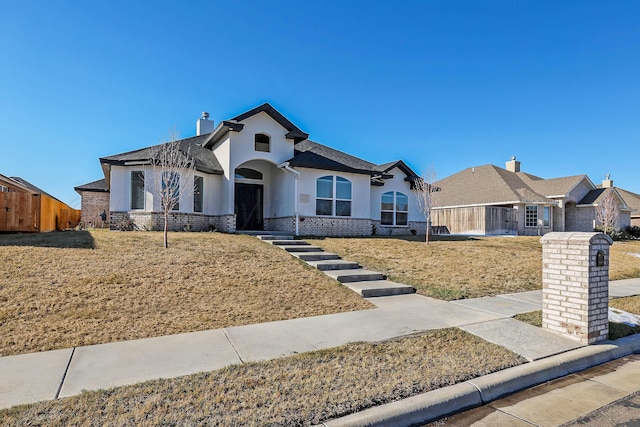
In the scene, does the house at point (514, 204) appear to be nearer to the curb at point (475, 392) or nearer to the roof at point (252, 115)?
the roof at point (252, 115)

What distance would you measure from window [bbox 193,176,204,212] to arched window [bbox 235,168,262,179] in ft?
6.62

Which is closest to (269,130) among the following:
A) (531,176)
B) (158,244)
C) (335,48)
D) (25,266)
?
(335,48)

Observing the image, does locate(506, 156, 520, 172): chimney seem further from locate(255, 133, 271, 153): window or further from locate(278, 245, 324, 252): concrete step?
locate(278, 245, 324, 252): concrete step

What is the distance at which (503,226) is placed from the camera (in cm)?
2566

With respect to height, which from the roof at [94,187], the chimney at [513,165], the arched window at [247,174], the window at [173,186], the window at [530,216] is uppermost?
the chimney at [513,165]

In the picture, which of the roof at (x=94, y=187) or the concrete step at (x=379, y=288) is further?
the roof at (x=94, y=187)

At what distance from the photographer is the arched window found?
56.2 ft

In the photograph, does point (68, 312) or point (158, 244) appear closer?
point (68, 312)

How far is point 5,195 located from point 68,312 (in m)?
8.70

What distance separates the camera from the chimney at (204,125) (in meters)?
21.0

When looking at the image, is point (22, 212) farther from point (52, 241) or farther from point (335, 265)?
point (335, 265)

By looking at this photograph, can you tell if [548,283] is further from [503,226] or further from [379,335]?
[503,226]

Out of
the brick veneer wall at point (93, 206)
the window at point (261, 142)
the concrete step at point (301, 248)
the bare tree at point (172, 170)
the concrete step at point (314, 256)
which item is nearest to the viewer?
the concrete step at point (314, 256)

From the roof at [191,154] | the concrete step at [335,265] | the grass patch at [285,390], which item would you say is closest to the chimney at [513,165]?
the roof at [191,154]
